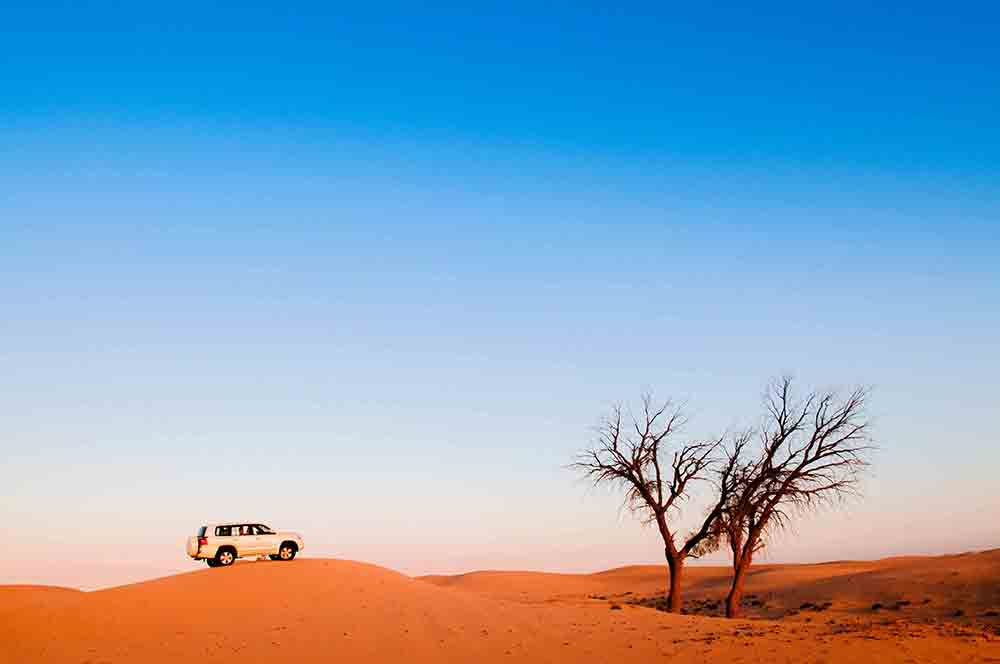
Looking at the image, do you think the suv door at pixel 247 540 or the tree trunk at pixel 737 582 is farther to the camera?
the tree trunk at pixel 737 582

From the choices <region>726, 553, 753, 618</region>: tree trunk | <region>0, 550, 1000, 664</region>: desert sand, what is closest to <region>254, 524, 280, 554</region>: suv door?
<region>0, 550, 1000, 664</region>: desert sand

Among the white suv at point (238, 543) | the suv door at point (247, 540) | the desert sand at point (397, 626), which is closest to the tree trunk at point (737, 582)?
the desert sand at point (397, 626)

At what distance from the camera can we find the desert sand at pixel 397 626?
3141 centimetres

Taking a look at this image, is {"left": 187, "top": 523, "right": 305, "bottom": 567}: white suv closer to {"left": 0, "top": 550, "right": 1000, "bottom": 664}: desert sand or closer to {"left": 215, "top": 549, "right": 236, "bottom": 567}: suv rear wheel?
{"left": 215, "top": 549, "right": 236, "bottom": 567}: suv rear wheel

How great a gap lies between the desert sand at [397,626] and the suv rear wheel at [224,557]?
2.71ft

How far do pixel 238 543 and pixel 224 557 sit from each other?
83 cm

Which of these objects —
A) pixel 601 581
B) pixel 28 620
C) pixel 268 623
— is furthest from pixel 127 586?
pixel 601 581

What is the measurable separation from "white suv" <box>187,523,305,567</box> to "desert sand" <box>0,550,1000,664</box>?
0.82 m

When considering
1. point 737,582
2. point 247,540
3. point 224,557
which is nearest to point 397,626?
point 247,540

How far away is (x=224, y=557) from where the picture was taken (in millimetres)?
42438

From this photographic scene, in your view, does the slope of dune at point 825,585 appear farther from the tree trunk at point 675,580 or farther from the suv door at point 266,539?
the suv door at point 266,539

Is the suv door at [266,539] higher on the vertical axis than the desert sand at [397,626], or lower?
higher

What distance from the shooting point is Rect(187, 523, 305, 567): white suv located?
41.8 m

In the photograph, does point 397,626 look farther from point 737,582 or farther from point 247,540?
point 737,582
